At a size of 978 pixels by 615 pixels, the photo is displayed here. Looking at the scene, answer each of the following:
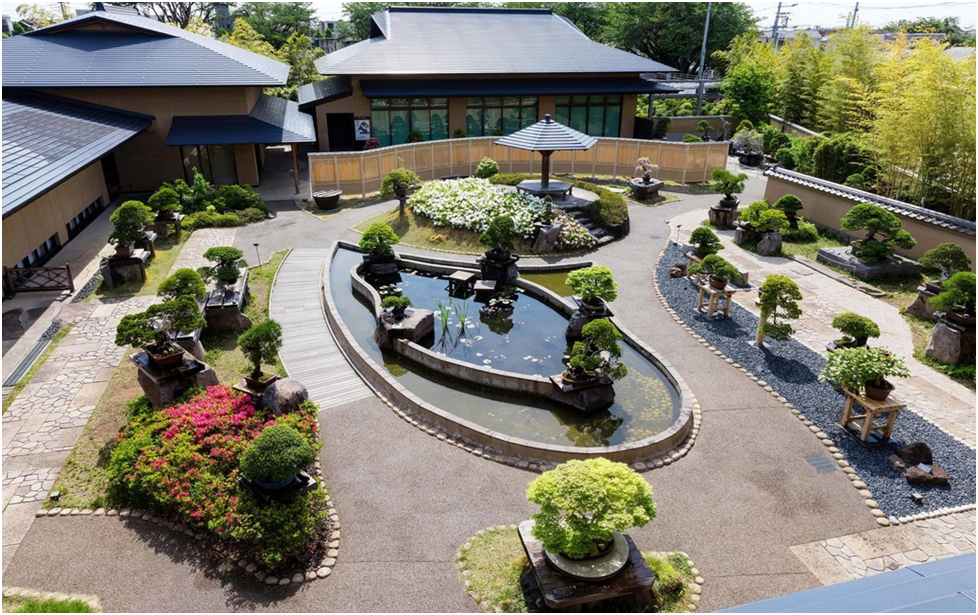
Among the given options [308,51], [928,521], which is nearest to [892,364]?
[928,521]

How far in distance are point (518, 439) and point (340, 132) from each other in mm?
25613

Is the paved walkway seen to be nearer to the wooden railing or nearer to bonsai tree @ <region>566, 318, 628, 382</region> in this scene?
bonsai tree @ <region>566, 318, 628, 382</region>

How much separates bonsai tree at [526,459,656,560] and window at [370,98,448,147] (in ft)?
90.2

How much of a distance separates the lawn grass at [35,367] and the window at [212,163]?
14.1 metres

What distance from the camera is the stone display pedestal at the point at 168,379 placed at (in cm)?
1101

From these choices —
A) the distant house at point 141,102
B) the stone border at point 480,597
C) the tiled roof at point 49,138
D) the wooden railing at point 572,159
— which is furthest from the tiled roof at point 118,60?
the stone border at point 480,597

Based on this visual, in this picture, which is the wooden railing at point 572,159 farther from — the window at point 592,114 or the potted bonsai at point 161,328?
the potted bonsai at point 161,328

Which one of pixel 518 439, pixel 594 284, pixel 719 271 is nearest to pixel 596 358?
pixel 518 439

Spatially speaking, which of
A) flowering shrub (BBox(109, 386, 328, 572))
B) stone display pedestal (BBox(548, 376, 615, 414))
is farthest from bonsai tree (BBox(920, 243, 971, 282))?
flowering shrub (BBox(109, 386, 328, 572))

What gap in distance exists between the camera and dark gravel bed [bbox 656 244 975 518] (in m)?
9.52

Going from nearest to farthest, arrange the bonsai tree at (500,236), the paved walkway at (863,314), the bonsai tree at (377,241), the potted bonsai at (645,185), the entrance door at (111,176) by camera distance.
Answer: the paved walkway at (863,314), the bonsai tree at (500,236), the bonsai tree at (377,241), the entrance door at (111,176), the potted bonsai at (645,185)

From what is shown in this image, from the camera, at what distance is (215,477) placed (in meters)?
9.13

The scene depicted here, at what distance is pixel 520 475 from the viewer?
32.3 feet

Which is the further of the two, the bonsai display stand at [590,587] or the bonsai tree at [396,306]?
the bonsai tree at [396,306]
